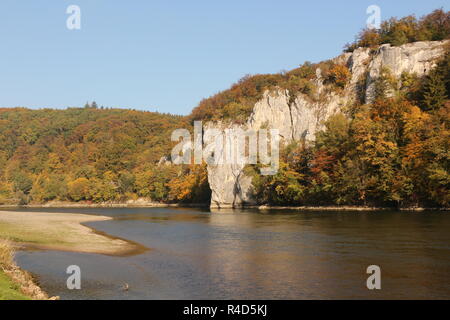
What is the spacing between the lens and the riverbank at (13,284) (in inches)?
612

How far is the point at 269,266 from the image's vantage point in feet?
85.0

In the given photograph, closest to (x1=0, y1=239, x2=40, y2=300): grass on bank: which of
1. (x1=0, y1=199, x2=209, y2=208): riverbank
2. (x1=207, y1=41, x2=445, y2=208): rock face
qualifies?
(x1=207, y1=41, x2=445, y2=208): rock face

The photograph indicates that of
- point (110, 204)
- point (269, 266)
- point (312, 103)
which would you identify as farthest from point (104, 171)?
point (269, 266)

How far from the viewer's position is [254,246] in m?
34.0

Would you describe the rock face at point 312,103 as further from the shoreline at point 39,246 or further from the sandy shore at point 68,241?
the shoreline at point 39,246

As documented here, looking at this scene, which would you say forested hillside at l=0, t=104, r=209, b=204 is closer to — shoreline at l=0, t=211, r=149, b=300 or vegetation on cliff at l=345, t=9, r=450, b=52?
vegetation on cliff at l=345, t=9, r=450, b=52

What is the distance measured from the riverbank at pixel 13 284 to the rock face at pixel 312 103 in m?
74.4

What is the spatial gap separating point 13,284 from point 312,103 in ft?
299

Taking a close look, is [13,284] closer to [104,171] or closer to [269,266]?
[269,266]

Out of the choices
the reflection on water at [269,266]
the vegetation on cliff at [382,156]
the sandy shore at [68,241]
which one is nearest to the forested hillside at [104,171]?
the vegetation on cliff at [382,156]

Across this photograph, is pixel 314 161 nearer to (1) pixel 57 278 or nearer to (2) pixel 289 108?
(2) pixel 289 108

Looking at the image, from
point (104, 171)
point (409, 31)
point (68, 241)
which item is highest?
point (409, 31)

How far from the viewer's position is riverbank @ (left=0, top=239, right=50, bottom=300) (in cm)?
1555

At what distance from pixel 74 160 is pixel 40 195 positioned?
102ft
